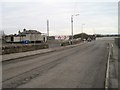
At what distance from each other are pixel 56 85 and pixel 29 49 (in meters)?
30.2

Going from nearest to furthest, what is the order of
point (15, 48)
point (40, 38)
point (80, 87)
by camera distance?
point (80, 87)
point (15, 48)
point (40, 38)

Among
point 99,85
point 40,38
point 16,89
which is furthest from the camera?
point 40,38

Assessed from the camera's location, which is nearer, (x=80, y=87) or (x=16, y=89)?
(x=16, y=89)

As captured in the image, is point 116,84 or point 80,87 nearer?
point 80,87

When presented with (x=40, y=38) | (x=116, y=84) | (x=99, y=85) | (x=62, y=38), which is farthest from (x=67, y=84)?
(x=40, y=38)

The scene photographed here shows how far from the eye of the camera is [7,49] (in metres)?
32.8

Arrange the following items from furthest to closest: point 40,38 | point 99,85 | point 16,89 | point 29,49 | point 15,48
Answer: point 40,38 → point 29,49 → point 15,48 → point 99,85 → point 16,89

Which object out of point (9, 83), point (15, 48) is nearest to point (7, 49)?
point (15, 48)

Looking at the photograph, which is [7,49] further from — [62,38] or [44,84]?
[62,38]

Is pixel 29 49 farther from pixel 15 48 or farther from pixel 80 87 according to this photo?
pixel 80 87

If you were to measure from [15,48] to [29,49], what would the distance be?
5.14 metres

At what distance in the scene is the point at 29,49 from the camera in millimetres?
40156

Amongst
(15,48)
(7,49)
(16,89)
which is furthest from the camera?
(15,48)

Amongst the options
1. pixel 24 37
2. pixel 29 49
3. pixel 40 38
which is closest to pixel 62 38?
pixel 40 38
